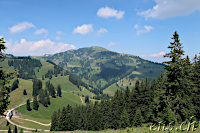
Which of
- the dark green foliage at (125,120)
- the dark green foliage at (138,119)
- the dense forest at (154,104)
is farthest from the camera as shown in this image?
the dark green foliage at (125,120)

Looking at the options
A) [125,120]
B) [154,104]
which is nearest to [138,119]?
[125,120]

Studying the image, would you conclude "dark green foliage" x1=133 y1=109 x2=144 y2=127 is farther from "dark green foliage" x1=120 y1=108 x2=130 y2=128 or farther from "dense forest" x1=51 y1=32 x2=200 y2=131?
"dark green foliage" x1=120 y1=108 x2=130 y2=128

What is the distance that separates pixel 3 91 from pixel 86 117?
83.2 m

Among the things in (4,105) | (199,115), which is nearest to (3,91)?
(4,105)

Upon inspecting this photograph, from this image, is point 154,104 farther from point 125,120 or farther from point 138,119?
point 125,120

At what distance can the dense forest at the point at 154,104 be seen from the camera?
102 ft

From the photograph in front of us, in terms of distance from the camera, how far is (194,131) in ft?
49.0

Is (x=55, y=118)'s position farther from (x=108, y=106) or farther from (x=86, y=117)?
(x=108, y=106)

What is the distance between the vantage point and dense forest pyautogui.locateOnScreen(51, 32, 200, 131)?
3100 cm

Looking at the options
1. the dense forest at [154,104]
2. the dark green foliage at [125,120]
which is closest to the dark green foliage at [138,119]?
the dense forest at [154,104]

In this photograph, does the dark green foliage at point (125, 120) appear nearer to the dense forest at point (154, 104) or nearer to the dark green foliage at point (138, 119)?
the dense forest at point (154, 104)

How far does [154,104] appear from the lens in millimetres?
45531

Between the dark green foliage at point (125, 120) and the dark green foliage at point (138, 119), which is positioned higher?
the dark green foliage at point (138, 119)

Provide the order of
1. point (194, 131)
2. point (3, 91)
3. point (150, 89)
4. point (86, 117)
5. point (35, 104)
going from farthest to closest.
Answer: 1. point (35, 104)
2. point (86, 117)
3. point (150, 89)
4. point (3, 91)
5. point (194, 131)
